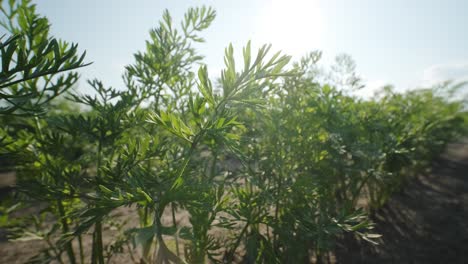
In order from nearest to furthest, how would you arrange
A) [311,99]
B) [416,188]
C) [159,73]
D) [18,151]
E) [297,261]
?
[18,151], [159,73], [297,261], [311,99], [416,188]

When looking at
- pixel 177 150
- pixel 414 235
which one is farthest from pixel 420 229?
pixel 177 150

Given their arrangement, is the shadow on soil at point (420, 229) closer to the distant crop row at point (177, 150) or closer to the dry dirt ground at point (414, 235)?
the dry dirt ground at point (414, 235)

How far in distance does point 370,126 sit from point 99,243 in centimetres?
242

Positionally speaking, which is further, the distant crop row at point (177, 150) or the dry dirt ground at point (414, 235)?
the dry dirt ground at point (414, 235)

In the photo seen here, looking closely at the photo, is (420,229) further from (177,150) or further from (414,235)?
(177,150)

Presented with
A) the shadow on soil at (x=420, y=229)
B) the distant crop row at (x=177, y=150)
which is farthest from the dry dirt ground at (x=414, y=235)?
the distant crop row at (x=177, y=150)

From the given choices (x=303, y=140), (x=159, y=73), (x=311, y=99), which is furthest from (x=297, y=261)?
(x=159, y=73)

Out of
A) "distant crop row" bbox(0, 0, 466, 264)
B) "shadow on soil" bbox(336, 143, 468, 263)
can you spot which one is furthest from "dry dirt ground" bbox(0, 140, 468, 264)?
"distant crop row" bbox(0, 0, 466, 264)

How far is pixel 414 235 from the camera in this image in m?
2.89

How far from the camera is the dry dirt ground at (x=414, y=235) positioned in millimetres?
2400

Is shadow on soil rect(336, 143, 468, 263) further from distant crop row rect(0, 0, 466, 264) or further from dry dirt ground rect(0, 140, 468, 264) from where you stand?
distant crop row rect(0, 0, 466, 264)

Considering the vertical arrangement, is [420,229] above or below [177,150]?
above

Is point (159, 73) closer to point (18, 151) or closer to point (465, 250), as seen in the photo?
point (18, 151)

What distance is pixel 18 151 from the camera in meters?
1.19
